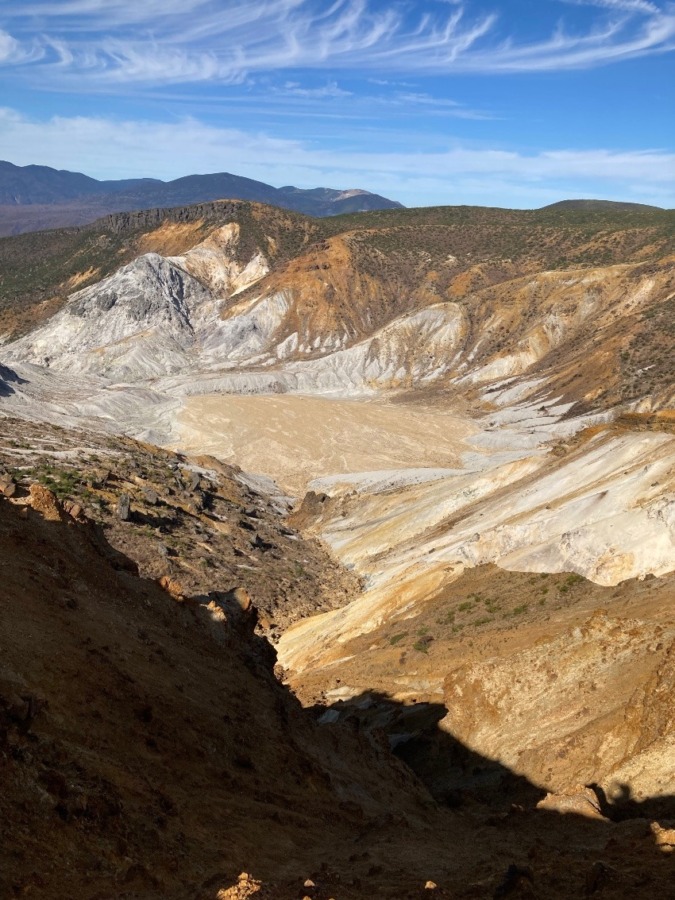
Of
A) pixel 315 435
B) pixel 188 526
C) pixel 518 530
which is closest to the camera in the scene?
pixel 518 530

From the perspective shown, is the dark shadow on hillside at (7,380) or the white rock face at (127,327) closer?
the dark shadow on hillside at (7,380)

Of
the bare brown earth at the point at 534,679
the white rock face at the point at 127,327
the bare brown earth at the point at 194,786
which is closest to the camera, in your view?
the bare brown earth at the point at 194,786

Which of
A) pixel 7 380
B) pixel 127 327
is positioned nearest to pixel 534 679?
pixel 7 380

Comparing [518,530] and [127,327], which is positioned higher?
[127,327]

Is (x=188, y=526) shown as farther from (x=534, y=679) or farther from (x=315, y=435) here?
(x=315, y=435)

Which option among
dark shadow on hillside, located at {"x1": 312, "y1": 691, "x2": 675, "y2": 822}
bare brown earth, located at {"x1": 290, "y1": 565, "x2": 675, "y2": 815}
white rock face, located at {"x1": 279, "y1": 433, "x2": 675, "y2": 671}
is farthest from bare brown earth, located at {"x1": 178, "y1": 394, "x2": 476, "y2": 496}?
dark shadow on hillside, located at {"x1": 312, "y1": 691, "x2": 675, "y2": 822}

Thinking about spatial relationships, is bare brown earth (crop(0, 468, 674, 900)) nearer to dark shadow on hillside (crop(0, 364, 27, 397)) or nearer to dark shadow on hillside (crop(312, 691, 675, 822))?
dark shadow on hillside (crop(312, 691, 675, 822))

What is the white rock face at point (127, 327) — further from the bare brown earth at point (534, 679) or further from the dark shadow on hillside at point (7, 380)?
the bare brown earth at point (534, 679)

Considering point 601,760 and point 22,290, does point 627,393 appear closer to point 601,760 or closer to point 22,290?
point 601,760

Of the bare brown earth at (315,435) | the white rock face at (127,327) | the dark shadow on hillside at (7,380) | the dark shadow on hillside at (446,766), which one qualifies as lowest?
the dark shadow on hillside at (446,766)

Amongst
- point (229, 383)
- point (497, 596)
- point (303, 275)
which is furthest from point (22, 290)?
point (497, 596)

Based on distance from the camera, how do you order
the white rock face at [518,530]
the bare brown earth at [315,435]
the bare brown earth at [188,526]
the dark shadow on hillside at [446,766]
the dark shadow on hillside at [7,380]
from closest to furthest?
the dark shadow on hillside at [446,766] < the white rock face at [518,530] < the bare brown earth at [188,526] < the bare brown earth at [315,435] < the dark shadow on hillside at [7,380]

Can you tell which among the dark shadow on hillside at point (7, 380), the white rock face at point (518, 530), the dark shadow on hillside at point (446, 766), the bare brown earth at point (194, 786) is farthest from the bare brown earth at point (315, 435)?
the bare brown earth at point (194, 786)
